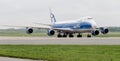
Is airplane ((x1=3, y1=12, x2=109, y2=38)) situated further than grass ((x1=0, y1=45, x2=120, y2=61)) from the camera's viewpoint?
Yes

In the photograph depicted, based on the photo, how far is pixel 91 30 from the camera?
72.7 m

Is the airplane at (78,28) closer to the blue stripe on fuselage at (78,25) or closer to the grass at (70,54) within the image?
the blue stripe on fuselage at (78,25)

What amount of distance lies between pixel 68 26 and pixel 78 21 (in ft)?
10.4

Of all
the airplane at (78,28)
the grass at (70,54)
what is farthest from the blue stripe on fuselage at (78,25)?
the grass at (70,54)

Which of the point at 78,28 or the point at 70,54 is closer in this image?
the point at 70,54

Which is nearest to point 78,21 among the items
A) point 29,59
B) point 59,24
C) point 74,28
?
point 74,28

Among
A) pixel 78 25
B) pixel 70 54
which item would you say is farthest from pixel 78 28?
pixel 70 54

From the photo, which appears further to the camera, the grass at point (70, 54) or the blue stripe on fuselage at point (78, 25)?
the blue stripe on fuselage at point (78, 25)

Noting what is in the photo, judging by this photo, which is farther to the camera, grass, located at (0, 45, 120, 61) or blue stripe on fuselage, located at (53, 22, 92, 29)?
blue stripe on fuselage, located at (53, 22, 92, 29)

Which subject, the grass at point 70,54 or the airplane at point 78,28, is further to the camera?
the airplane at point 78,28

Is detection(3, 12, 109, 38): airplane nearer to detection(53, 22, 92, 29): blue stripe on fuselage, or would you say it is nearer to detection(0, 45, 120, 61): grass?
detection(53, 22, 92, 29): blue stripe on fuselage

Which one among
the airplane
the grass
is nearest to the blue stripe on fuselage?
the airplane

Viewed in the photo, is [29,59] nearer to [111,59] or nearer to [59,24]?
[111,59]

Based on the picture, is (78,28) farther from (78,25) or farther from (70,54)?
(70,54)
